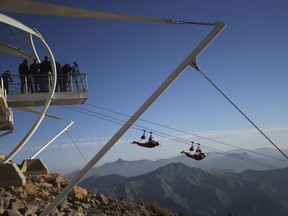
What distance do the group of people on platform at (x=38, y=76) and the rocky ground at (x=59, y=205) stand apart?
6.24 metres

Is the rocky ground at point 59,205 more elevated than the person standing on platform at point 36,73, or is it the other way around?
the person standing on platform at point 36,73

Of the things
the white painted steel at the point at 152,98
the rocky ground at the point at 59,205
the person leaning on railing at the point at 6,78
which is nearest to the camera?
the white painted steel at the point at 152,98

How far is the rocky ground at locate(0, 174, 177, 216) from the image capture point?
55.8 feet

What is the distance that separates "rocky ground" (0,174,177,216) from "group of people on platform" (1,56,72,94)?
6.24 m

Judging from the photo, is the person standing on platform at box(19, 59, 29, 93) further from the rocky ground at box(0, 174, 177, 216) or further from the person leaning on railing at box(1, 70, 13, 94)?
the rocky ground at box(0, 174, 177, 216)

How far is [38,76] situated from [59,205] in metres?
8.68

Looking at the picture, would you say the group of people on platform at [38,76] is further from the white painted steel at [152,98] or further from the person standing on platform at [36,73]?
the white painted steel at [152,98]

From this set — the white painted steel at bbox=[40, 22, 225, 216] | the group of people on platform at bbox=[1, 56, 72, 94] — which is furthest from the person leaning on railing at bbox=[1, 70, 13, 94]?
the white painted steel at bbox=[40, 22, 225, 216]

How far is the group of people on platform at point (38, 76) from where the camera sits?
21.7m

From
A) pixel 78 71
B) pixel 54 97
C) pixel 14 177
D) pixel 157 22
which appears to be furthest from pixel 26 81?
pixel 157 22

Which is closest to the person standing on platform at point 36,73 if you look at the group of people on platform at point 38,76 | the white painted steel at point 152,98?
the group of people on platform at point 38,76

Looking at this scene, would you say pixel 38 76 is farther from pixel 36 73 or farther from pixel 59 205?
pixel 59 205

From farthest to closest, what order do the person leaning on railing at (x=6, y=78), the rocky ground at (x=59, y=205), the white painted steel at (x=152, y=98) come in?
the person leaning on railing at (x=6, y=78)
the rocky ground at (x=59, y=205)
the white painted steel at (x=152, y=98)

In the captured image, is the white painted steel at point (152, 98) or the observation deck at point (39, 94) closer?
the white painted steel at point (152, 98)
